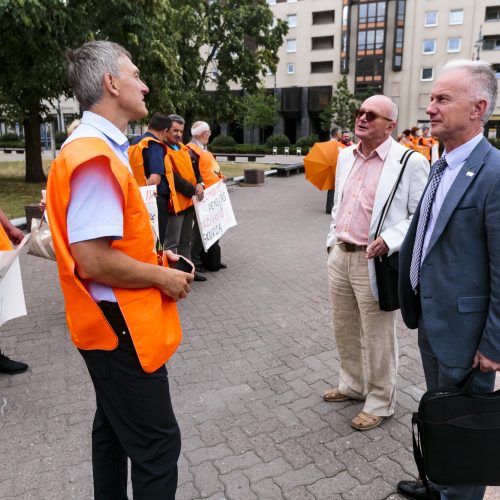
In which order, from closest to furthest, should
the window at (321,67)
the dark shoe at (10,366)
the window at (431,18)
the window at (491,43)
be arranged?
the dark shoe at (10,366) < the window at (491,43) < the window at (431,18) < the window at (321,67)

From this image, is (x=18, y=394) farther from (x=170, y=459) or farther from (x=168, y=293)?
(x=168, y=293)

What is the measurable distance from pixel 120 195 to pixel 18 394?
9.00 feet

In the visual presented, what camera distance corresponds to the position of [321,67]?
59.3 m

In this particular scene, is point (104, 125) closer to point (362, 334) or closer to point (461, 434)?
point (461, 434)

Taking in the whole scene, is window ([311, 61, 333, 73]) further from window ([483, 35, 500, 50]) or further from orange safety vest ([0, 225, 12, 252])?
orange safety vest ([0, 225, 12, 252])

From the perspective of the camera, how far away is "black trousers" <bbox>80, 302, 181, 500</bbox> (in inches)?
77.5

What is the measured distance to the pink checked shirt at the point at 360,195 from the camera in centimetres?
320

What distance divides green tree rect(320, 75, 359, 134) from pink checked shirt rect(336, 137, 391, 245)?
49.9 metres

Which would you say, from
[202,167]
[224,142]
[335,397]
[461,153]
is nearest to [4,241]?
[335,397]

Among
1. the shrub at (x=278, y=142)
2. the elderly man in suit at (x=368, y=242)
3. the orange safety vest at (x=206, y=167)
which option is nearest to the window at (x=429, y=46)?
the shrub at (x=278, y=142)

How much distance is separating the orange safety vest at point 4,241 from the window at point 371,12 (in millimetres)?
58793

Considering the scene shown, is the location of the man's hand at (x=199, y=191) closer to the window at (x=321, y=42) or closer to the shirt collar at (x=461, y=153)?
the shirt collar at (x=461, y=153)

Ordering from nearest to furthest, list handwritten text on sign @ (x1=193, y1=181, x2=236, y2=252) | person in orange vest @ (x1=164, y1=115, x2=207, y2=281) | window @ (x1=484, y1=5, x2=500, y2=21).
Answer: person in orange vest @ (x1=164, y1=115, x2=207, y2=281) → handwritten text on sign @ (x1=193, y1=181, x2=236, y2=252) → window @ (x1=484, y1=5, x2=500, y2=21)

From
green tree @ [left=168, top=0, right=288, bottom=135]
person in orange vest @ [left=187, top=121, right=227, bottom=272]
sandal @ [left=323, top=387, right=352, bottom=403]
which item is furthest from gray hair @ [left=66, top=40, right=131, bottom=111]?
green tree @ [left=168, top=0, right=288, bottom=135]
